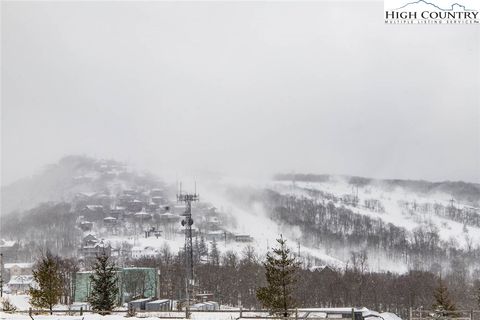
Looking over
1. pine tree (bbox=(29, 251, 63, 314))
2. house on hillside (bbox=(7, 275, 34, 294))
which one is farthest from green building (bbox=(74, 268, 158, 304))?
house on hillside (bbox=(7, 275, 34, 294))

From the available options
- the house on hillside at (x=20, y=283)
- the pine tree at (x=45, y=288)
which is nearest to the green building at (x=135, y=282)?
the pine tree at (x=45, y=288)

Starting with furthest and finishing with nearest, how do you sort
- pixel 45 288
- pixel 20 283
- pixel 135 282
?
pixel 20 283 < pixel 135 282 < pixel 45 288

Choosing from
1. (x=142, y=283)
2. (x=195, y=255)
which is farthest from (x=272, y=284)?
(x=195, y=255)

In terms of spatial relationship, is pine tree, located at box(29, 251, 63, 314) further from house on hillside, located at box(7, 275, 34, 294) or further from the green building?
house on hillside, located at box(7, 275, 34, 294)

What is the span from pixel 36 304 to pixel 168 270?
7670 cm

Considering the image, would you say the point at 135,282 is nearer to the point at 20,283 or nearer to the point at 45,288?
the point at 45,288

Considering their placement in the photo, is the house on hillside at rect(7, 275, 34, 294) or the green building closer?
the green building

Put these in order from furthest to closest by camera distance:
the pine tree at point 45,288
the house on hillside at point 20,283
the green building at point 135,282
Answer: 1. the house on hillside at point 20,283
2. the green building at point 135,282
3. the pine tree at point 45,288

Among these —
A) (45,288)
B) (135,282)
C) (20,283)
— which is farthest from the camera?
(20,283)

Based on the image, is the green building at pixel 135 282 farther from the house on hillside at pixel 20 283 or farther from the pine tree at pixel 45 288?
the house on hillside at pixel 20 283

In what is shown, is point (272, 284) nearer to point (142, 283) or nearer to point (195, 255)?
point (142, 283)

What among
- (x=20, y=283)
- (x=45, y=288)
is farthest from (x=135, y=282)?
(x=20, y=283)

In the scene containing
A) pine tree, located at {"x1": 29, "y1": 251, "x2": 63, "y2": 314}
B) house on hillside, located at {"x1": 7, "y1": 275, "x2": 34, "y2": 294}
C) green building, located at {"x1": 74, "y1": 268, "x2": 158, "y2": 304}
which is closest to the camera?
pine tree, located at {"x1": 29, "y1": 251, "x2": 63, "y2": 314}

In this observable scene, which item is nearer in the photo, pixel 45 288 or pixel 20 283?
pixel 45 288
